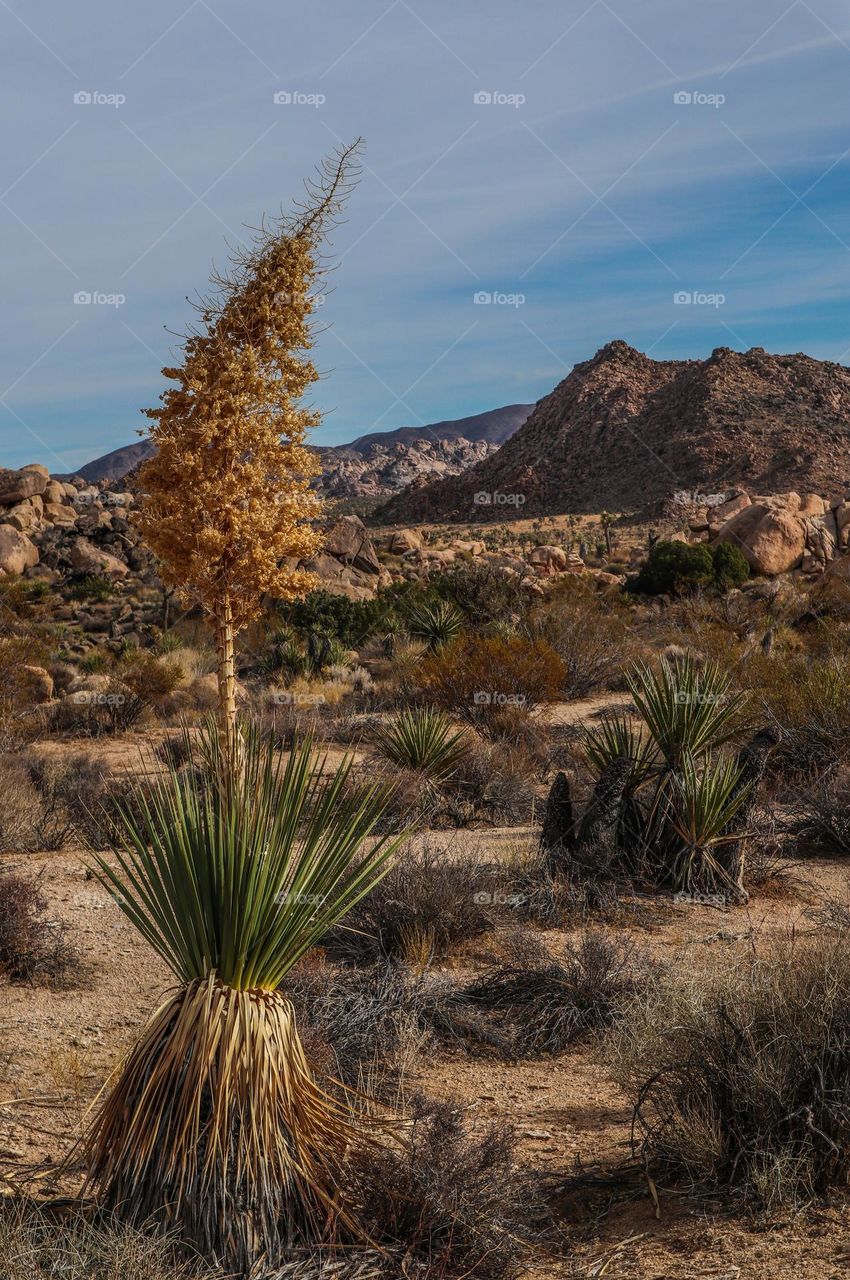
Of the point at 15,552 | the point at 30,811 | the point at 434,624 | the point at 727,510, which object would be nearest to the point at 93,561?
the point at 15,552

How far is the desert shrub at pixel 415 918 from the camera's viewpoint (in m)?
6.54

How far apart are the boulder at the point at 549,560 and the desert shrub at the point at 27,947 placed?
31938mm

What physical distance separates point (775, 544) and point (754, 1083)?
30828 mm

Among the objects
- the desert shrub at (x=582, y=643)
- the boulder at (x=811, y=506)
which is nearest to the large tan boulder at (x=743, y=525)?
the boulder at (x=811, y=506)

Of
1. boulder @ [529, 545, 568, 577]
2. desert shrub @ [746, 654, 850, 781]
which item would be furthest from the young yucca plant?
boulder @ [529, 545, 568, 577]

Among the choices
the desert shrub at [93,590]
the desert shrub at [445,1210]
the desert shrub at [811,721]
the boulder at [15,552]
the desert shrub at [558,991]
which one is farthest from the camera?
the boulder at [15,552]

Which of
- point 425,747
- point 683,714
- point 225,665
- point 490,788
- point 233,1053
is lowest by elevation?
point 490,788

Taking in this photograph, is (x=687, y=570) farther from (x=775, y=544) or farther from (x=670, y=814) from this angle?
(x=670, y=814)

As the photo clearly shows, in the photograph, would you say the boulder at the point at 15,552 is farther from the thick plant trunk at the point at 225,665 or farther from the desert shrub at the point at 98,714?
the thick plant trunk at the point at 225,665

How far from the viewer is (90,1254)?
300cm

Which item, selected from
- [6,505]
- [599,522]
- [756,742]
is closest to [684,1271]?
[756,742]

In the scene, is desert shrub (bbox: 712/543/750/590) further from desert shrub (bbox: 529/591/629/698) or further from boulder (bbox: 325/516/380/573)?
desert shrub (bbox: 529/591/629/698)

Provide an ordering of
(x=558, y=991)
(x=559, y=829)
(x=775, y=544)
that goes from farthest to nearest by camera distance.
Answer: (x=775, y=544)
(x=559, y=829)
(x=558, y=991)

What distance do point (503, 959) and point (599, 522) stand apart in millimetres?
54154
